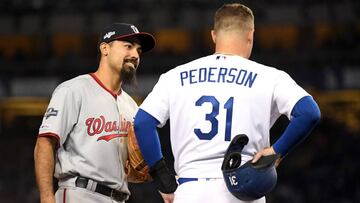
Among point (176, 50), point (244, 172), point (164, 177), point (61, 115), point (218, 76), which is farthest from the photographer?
point (176, 50)

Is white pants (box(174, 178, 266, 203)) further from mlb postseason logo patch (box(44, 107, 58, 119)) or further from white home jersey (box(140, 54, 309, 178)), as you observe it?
mlb postseason logo patch (box(44, 107, 58, 119))

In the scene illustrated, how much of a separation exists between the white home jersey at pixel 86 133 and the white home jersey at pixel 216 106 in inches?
29.7

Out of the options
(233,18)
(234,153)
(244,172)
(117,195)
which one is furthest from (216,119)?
(117,195)

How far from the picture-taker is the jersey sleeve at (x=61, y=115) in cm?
423

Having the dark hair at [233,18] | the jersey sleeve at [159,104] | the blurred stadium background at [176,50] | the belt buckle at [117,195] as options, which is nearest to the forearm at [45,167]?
the belt buckle at [117,195]

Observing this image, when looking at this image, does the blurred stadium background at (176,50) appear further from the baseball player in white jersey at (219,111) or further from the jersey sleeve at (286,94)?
the jersey sleeve at (286,94)

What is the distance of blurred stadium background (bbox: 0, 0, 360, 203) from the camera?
14.7 m

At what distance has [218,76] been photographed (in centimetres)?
368

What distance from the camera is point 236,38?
374 centimetres

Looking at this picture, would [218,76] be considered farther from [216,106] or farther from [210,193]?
[210,193]

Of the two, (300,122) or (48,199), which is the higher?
(300,122)

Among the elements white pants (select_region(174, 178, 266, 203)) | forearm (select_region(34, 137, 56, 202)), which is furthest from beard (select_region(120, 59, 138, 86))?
white pants (select_region(174, 178, 266, 203))

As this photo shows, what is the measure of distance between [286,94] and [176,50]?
1262cm

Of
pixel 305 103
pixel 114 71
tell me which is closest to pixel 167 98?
pixel 305 103
